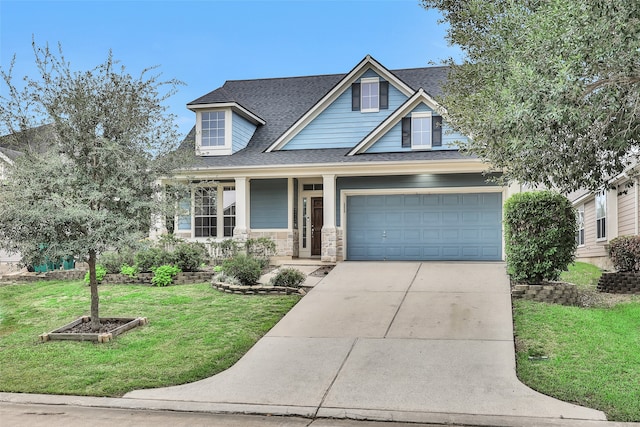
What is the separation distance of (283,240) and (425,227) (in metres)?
4.69

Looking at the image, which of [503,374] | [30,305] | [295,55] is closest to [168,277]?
[30,305]

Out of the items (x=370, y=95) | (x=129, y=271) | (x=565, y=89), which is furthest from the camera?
(x=370, y=95)

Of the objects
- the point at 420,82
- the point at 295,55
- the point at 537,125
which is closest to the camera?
the point at 537,125

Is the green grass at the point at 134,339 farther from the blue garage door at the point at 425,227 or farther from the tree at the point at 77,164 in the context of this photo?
the blue garage door at the point at 425,227

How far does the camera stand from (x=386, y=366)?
754 cm

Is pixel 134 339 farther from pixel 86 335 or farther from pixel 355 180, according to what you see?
pixel 355 180

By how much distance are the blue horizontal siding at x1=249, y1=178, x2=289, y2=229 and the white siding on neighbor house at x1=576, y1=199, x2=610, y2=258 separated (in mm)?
10959

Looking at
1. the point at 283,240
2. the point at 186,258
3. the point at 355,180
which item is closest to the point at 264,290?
the point at 186,258

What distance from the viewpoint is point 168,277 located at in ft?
45.6

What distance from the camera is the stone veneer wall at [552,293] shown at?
35.1ft

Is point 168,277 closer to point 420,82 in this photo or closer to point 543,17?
point 543,17

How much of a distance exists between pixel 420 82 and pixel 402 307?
469 inches

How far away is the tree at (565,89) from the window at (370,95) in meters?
10.8

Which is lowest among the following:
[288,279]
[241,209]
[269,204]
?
[288,279]
